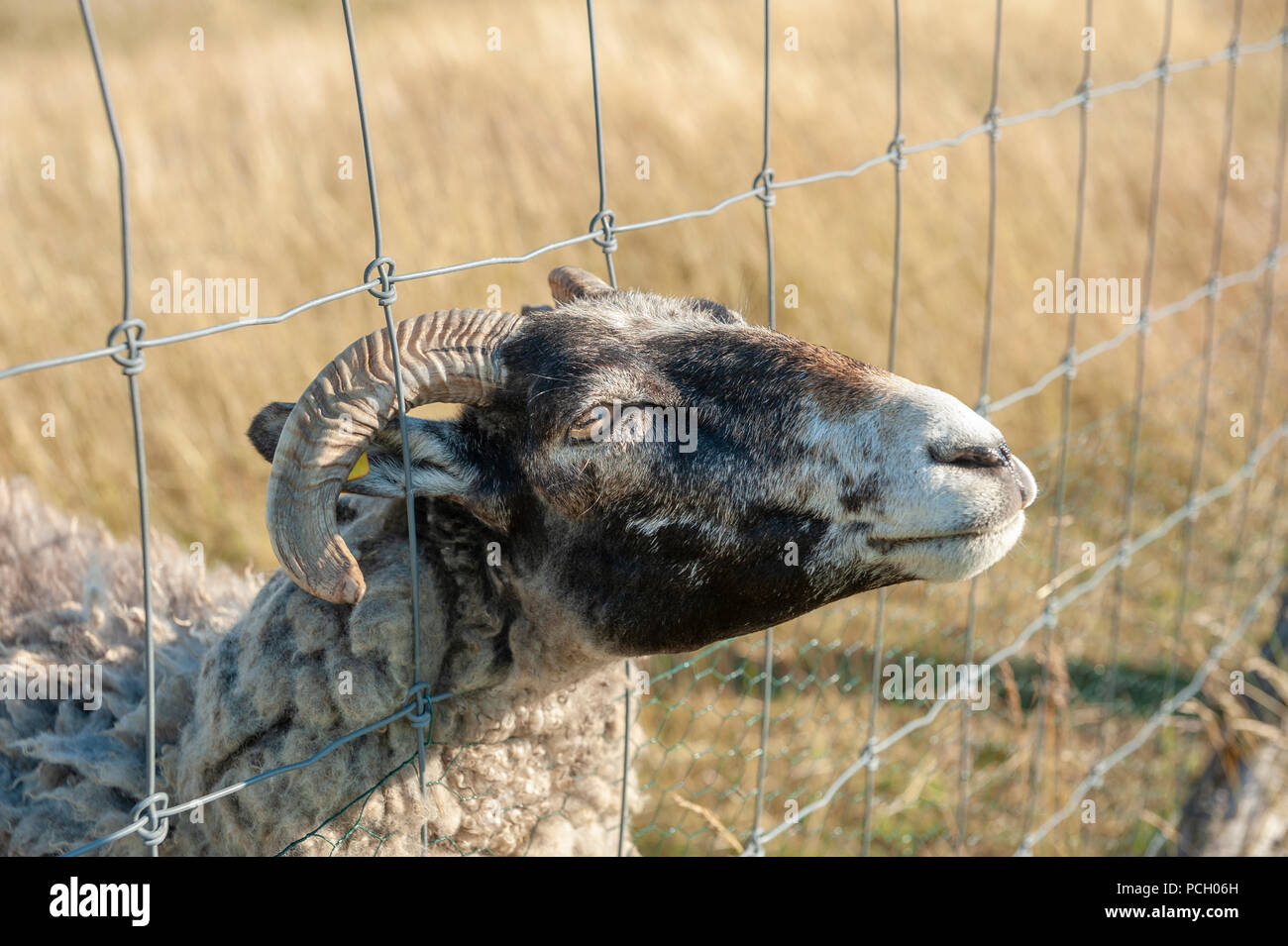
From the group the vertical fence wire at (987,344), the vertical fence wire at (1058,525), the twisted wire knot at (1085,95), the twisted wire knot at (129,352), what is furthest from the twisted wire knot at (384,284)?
the twisted wire knot at (1085,95)

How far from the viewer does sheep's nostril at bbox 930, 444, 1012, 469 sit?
6.38 ft

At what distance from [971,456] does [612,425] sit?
654 millimetres

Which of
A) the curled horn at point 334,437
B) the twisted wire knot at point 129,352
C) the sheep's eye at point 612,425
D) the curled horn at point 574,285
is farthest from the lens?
the curled horn at point 574,285

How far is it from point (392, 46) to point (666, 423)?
761 centimetres

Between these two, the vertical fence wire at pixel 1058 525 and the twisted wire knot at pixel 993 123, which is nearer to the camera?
the twisted wire knot at pixel 993 123

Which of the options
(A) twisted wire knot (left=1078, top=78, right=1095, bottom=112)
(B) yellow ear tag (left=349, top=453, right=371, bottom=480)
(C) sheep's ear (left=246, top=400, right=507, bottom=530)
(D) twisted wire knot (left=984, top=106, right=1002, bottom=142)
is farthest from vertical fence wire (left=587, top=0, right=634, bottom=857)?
(A) twisted wire knot (left=1078, top=78, right=1095, bottom=112)

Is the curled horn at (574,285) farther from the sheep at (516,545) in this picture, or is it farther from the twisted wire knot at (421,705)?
the twisted wire knot at (421,705)

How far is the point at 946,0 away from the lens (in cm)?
1098

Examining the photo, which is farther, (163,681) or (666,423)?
(163,681)

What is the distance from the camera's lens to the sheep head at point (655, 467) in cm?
194

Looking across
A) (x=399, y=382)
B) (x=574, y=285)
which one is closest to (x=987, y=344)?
(x=574, y=285)

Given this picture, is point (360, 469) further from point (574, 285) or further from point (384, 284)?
point (574, 285)
